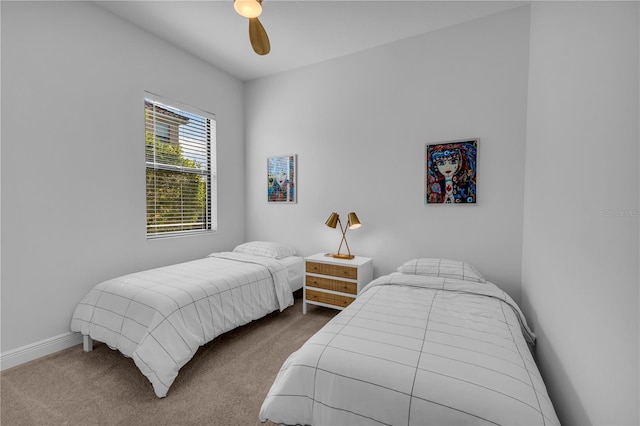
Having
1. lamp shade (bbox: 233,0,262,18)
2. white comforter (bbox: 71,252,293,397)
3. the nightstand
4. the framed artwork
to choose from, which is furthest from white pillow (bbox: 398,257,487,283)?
lamp shade (bbox: 233,0,262,18)

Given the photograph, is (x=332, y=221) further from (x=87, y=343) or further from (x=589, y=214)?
(x=87, y=343)

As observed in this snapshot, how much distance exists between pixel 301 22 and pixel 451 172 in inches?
79.5

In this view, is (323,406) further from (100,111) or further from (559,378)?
(100,111)

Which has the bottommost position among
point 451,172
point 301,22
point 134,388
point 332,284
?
point 134,388

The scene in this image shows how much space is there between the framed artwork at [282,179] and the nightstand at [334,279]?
102cm

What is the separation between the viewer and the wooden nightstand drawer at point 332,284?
284 centimetres

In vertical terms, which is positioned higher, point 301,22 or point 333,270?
point 301,22

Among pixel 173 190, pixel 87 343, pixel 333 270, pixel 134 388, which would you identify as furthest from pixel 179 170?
pixel 134 388

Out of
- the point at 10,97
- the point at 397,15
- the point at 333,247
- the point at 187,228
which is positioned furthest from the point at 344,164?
the point at 10,97

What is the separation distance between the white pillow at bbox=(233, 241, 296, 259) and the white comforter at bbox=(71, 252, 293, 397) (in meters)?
0.53

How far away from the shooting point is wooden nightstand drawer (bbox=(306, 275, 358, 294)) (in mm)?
2836

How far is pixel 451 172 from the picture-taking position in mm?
2764

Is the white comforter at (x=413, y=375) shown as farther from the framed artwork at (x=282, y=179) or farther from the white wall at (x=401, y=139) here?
the framed artwork at (x=282, y=179)

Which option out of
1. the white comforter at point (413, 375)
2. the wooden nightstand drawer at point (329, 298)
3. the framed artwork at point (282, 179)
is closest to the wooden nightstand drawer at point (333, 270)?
the wooden nightstand drawer at point (329, 298)
